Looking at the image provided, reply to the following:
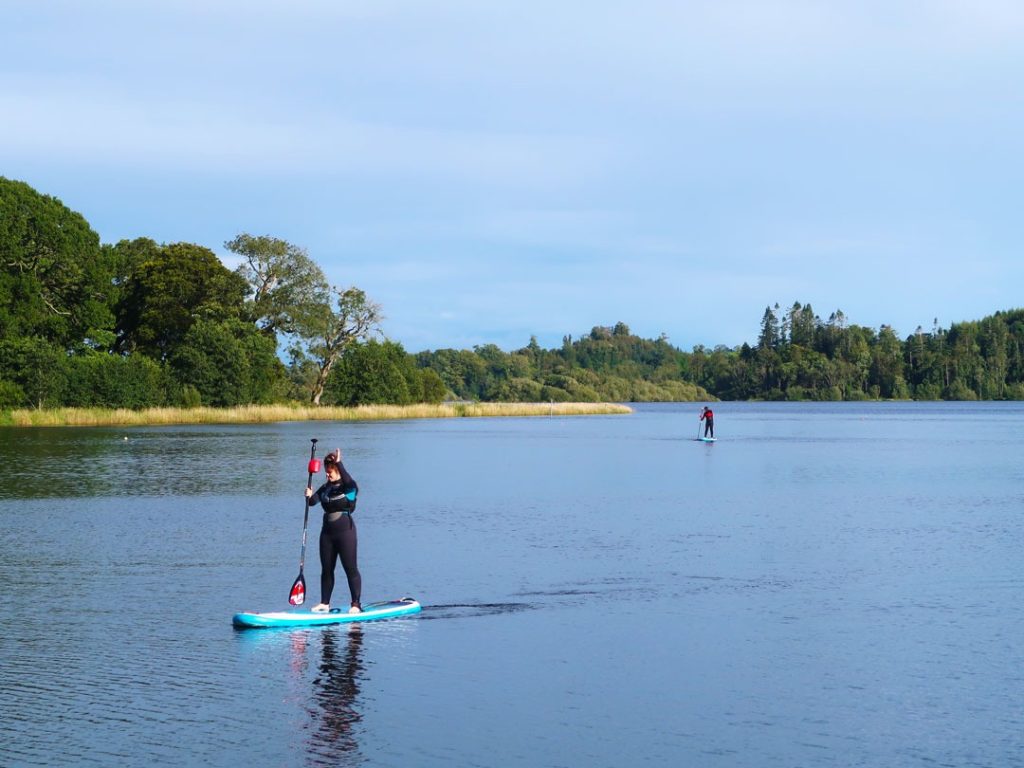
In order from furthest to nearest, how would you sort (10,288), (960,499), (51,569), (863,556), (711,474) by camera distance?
(10,288) → (711,474) → (960,499) → (863,556) → (51,569)

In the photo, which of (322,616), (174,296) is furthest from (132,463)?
(174,296)

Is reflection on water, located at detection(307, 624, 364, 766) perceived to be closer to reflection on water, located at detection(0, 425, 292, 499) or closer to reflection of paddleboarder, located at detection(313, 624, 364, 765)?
reflection of paddleboarder, located at detection(313, 624, 364, 765)

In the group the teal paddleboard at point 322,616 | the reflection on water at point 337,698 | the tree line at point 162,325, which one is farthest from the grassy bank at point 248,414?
the reflection on water at point 337,698

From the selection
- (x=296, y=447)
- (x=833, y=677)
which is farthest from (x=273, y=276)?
(x=833, y=677)

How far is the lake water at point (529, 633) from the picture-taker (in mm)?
10836

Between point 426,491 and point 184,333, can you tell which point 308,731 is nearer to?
point 426,491

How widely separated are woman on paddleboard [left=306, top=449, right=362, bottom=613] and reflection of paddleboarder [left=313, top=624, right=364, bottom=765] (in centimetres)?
57

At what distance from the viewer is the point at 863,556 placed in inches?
865

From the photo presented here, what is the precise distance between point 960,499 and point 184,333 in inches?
3067

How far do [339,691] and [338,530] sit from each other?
3.50m

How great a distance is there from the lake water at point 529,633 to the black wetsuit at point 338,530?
767mm

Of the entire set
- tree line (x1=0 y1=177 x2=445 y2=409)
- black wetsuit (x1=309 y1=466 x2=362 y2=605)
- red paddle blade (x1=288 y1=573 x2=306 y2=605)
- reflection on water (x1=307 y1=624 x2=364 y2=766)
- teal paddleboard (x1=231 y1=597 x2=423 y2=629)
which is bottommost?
reflection on water (x1=307 y1=624 x2=364 y2=766)

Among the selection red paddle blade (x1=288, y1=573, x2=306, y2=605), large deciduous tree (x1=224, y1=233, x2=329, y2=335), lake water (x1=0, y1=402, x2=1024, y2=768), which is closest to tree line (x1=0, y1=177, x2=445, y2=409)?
large deciduous tree (x1=224, y1=233, x2=329, y2=335)

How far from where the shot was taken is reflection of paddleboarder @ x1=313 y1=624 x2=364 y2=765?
10.7m
